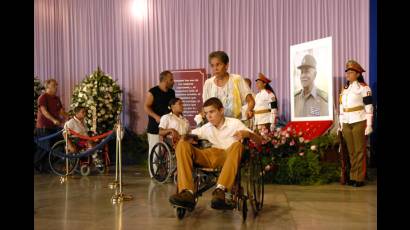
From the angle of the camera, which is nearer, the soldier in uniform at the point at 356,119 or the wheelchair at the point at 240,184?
the wheelchair at the point at 240,184

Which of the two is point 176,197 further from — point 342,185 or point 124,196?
→ point 342,185

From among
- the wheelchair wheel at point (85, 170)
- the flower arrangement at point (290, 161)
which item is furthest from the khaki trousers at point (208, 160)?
the wheelchair wheel at point (85, 170)

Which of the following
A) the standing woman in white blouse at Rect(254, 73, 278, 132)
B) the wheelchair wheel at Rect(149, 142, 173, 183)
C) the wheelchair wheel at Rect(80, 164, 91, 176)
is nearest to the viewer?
the wheelchair wheel at Rect(149, 142, 173, 183)

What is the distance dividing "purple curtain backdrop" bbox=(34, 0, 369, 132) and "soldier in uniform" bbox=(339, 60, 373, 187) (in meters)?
2.33

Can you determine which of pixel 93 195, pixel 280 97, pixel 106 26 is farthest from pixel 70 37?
pixel 93 195

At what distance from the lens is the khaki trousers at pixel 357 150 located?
588 cm

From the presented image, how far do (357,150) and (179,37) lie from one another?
5236mm

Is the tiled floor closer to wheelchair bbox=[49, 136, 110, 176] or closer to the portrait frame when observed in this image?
wheelchair bbox=[49, 136, 110, 176]

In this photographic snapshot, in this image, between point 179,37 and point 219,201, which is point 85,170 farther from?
point 219,201

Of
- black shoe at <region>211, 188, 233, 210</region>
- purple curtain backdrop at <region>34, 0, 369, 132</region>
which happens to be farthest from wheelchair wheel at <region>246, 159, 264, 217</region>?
purple curtain backdrop at <region>34, 0, 369, 132</region>

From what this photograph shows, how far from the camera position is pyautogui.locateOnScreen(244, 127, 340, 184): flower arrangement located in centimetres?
616

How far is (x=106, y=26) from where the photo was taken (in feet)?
33.9

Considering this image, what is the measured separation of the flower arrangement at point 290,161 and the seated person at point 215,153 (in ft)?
6.84

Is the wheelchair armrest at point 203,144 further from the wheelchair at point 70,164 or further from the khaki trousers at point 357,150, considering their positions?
the wheelchair at point 70,164
